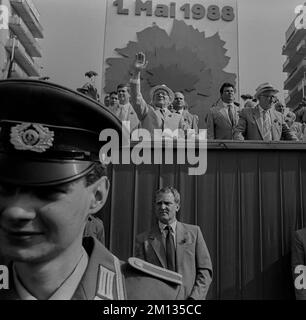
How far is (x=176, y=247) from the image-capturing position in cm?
271

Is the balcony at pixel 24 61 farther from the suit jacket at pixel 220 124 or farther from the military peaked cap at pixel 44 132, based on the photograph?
the military peaked cap at pixel 44 132

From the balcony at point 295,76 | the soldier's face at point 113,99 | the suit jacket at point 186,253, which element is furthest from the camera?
the balcony at point 295,76

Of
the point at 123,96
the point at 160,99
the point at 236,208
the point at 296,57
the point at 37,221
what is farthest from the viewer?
the point at 296,57

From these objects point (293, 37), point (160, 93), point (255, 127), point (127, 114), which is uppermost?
point (293, 37)

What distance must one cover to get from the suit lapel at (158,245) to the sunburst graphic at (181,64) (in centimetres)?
998

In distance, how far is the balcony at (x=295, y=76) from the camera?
28.0m

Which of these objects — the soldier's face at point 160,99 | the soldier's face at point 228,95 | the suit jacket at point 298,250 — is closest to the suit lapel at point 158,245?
the suit jacket at point 298,250

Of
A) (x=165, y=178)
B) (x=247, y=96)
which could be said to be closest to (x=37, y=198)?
(x=165, y=178)

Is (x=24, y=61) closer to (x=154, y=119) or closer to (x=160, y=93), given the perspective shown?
(x=160, y=93)

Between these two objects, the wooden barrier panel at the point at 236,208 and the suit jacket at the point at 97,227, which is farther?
the wooden barrier panel at the point at 236,208

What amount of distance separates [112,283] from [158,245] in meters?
1.64

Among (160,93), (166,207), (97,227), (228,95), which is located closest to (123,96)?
(160,93)

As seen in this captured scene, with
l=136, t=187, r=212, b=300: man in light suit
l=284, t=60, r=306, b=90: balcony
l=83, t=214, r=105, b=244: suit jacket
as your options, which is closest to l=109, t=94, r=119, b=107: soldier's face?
l=83, t=214, r=105, b=244: suit jacket
